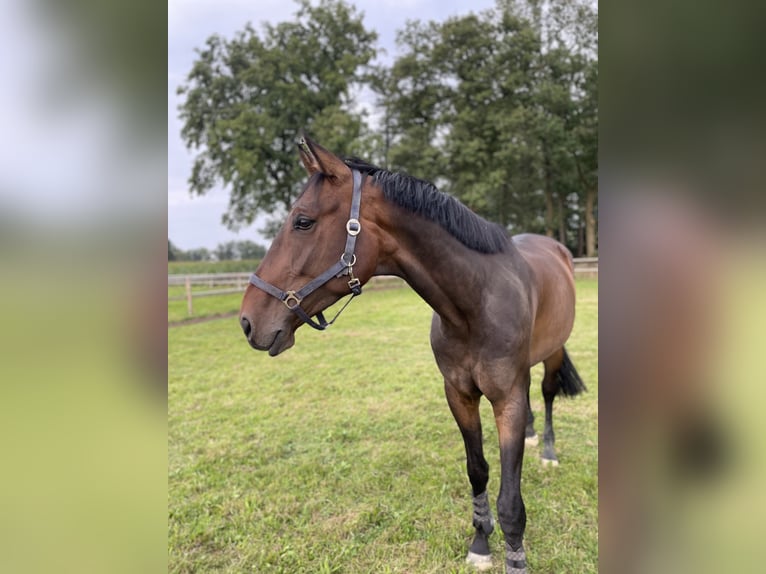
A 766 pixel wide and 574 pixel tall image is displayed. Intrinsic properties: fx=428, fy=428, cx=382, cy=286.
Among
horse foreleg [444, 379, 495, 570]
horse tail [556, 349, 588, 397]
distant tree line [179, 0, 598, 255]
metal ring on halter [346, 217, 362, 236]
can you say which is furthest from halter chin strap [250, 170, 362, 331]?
distant tree line [179, 0, 598, 255]

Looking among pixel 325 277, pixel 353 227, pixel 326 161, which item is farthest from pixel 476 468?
pixel 326 161

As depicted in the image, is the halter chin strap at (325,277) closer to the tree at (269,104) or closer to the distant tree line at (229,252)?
the tree at (269,104)

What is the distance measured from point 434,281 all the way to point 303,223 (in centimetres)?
67

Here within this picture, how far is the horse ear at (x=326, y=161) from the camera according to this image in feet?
5.91

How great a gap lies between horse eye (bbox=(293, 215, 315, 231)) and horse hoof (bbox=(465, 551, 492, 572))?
208cm

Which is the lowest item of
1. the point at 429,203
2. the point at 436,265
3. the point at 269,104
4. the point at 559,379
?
the point at 559,379

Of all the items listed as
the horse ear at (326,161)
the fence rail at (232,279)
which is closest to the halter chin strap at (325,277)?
the horse ear at (326,161)

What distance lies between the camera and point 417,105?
24.1 m

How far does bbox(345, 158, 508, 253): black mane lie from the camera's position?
1.96 meters

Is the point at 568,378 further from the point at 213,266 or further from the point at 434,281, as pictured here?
the point at 213,266
